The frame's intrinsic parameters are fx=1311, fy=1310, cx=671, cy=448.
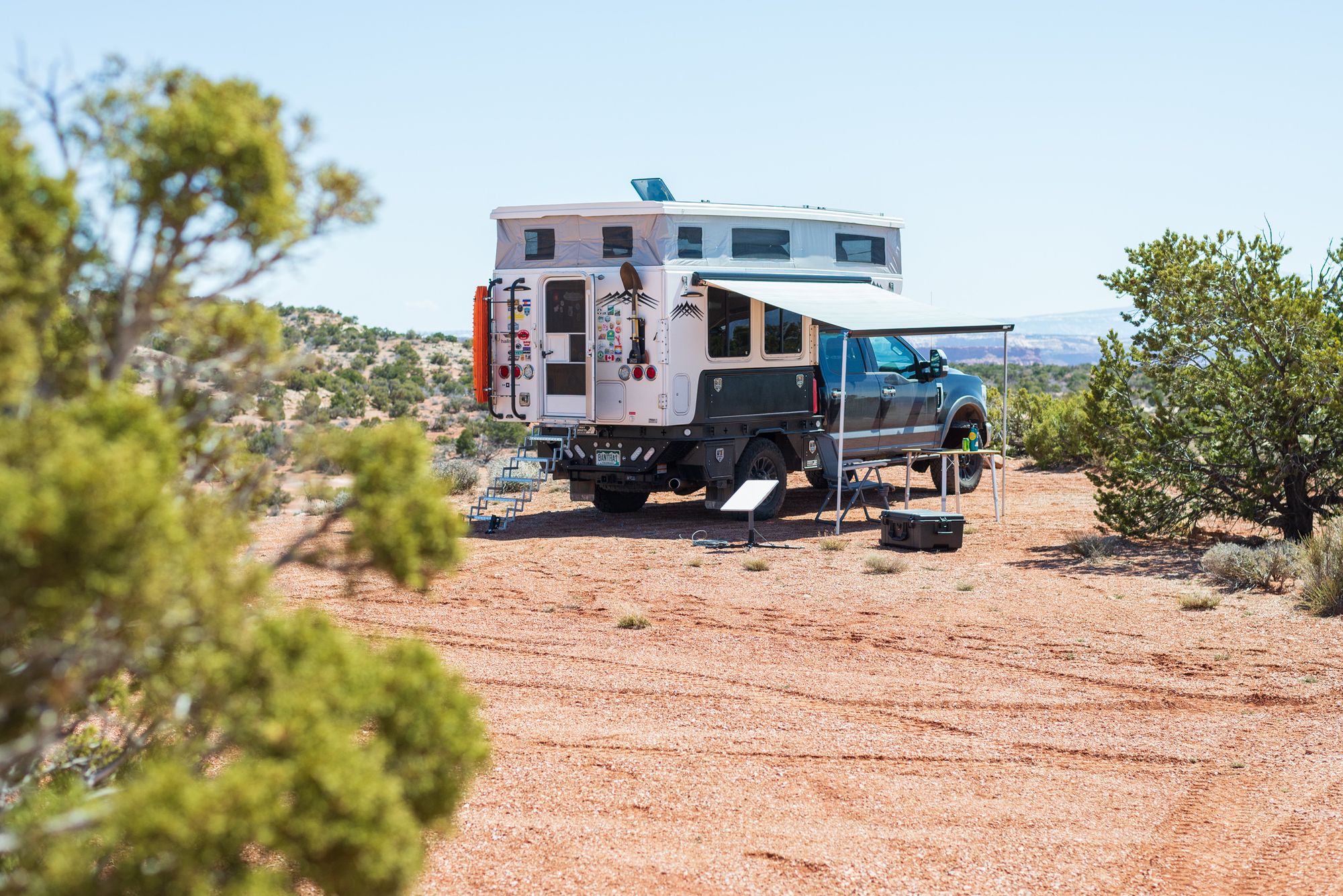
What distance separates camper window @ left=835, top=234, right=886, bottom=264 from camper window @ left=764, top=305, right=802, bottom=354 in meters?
1.12

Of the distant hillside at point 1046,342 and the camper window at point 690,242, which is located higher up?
the distant hillside at point 1046,342

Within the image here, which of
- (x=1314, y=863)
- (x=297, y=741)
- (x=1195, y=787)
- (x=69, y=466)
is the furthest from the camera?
(x=1195, y=787)

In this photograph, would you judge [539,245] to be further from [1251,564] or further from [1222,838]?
[1222,838]

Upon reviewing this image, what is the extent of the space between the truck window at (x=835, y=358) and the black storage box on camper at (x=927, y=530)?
106 inches

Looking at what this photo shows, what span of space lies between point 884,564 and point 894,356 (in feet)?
16.2

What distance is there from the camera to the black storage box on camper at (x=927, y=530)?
12727 mm

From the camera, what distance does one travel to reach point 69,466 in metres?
2.28

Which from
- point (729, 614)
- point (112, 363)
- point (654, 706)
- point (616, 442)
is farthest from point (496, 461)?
point (112, 363)

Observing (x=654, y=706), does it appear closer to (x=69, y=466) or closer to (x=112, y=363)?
(x=112, y=363)

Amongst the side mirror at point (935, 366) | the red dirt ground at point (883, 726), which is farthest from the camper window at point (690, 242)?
the side mirror at point (935, 366)

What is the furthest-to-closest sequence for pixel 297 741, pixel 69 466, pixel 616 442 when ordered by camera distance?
pixel 616 442 → pixel 297 741 → pixel 69 466

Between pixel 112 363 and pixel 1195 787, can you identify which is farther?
pixel 1195 787

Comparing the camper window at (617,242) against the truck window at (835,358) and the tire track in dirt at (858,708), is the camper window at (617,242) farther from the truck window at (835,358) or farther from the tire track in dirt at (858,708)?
the tire track in dirt at (858,708)

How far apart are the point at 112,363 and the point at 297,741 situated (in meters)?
1.10
